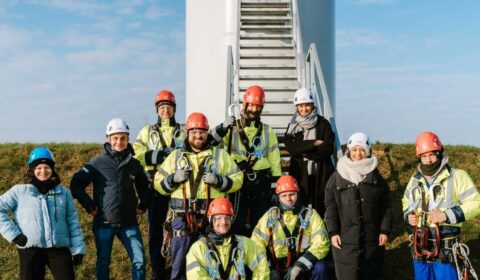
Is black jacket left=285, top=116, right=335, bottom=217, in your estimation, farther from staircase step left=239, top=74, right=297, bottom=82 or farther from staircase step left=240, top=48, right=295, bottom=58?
staircase step left=240, top=48, right=295, bottom=58

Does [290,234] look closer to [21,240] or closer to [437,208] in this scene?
[437,208]

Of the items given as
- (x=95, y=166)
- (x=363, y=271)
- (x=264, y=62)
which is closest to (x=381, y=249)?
(x=363, y=271)

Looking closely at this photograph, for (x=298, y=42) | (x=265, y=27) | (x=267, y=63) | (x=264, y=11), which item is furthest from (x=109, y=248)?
(x=264, y=11)

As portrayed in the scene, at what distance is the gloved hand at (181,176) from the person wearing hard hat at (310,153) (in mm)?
1629

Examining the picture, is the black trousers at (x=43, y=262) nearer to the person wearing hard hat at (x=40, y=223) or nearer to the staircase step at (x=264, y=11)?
the person wearing hard hat at (x=40, y=223)

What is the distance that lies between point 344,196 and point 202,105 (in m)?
7.07

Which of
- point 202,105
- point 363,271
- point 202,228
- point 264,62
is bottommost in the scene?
point 363,271

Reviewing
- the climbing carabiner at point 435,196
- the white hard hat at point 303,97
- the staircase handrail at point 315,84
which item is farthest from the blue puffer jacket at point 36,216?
the staircase handrail at point 315,84

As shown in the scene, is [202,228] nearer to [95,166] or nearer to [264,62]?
[95,166]

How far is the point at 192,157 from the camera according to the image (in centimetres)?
644

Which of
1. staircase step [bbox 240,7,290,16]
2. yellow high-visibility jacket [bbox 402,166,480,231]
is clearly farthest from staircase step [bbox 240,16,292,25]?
yellow high-visibility jacket [bbox 402,166,480,231]

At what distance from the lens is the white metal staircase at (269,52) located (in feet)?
36.8

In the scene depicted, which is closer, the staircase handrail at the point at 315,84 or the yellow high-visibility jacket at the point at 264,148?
the yellow high-visibility jacket at the point at 264,148

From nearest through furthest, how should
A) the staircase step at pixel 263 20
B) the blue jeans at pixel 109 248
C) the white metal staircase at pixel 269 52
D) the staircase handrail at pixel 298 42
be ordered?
1. the blue jeans at pixel 109 248
2. the staircase handrail at pixel 298 42
3. the white metal staircase at pixel 269 52
4. the staircase step at pixel 263 20
